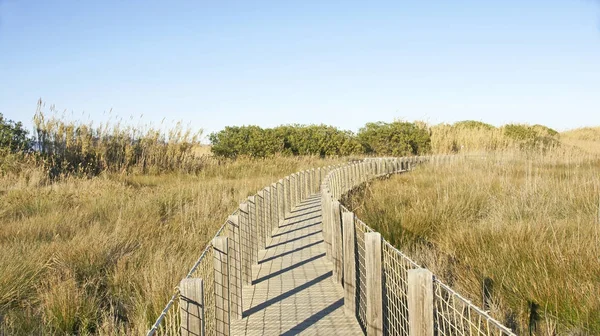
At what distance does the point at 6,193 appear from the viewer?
42.3ft

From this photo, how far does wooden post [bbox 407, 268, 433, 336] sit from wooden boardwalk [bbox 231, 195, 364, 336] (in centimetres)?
185

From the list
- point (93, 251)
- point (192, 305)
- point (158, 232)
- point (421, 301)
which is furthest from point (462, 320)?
point (158, 232)

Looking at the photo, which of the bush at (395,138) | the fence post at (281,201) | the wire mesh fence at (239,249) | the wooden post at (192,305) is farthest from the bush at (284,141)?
the wooden post at (192,305)

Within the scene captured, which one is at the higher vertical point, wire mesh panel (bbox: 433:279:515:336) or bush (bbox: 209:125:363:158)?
bush (bbox: 209:125:363:158)

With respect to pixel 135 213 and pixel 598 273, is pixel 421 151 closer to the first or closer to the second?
pixel 135 213

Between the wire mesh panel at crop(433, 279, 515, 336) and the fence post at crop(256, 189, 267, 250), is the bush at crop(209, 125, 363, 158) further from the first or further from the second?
the wire mesh panel at crop(433, 279, 515, 336)

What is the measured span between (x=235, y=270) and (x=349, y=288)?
1.15m

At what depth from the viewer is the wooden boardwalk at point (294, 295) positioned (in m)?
5.22

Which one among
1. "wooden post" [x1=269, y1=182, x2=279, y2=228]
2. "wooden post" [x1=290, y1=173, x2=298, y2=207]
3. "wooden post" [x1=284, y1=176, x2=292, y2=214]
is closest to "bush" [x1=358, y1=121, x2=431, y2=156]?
"wooden post" [x1=290, y1=173, x2=298, y2=207]

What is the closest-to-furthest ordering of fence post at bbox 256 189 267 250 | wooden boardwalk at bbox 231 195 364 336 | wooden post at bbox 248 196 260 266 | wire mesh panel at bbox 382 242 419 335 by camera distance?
wire mesh panel at bbox 382 242 419 335
wooden boardwalk at bbox 231 195 364 336
wooden post at bbox 248 196 260 266
fence post at bbox 256 189 267 250

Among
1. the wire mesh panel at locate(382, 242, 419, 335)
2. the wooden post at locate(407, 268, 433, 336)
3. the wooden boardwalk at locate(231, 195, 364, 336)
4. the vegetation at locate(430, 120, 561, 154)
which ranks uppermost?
the vegetation at locate(430, 120, 561, 154)

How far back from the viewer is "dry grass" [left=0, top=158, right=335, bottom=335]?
5441mm

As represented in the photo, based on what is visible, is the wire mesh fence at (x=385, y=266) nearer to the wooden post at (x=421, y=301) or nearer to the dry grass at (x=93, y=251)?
the wooden post at (x=421, y=301)

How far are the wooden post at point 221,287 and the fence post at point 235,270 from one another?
2.14 feet
